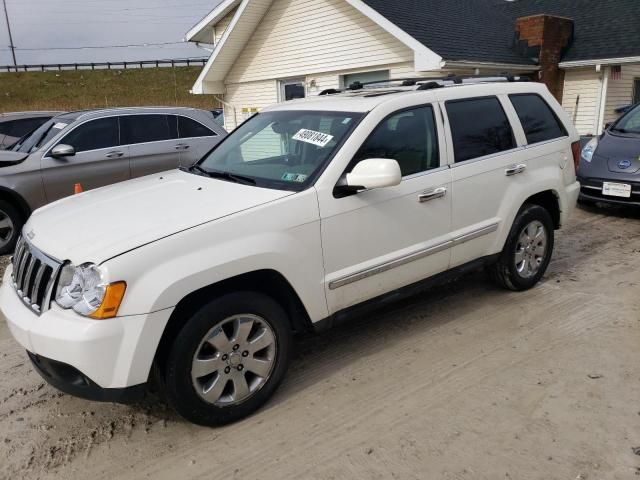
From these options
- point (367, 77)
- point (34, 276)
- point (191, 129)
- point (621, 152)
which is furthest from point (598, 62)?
point (34, 276)

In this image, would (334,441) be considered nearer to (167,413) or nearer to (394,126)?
(167,413)

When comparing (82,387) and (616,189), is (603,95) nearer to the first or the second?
(616,189)

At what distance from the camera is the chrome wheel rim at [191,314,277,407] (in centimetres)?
290

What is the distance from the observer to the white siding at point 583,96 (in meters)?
14.7

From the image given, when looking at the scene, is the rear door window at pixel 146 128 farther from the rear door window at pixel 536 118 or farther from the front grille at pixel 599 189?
the front grille at pixel 599 189

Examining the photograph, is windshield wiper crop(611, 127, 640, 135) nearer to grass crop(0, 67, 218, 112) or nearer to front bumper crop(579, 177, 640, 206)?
front bumper crop(579, 177, 640, 206)

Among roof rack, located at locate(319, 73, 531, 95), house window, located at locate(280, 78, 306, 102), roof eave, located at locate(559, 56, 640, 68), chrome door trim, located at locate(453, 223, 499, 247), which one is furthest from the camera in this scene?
house window, located at locate(280, 78, 306, 102)

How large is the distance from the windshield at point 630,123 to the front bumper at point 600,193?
1200 mm

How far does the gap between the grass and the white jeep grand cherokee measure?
39.4 m

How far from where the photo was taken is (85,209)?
336 cm

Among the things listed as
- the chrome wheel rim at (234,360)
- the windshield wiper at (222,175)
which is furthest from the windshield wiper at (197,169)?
the chrome wheel rim at (234,360)

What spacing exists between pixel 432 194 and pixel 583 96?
13.4 meters

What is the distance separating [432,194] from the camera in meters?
3.82

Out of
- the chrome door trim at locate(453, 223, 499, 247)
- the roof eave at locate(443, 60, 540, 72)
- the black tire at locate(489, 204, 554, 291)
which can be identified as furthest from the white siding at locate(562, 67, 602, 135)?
the chrome door trim at locate(453, 223, 499, 247)
